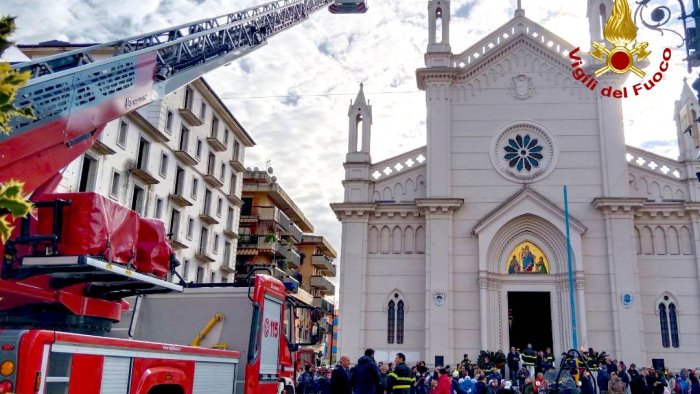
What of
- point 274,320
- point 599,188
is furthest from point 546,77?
point 274,320

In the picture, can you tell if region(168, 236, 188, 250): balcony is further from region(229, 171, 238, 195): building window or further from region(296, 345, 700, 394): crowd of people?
region(296, 345, 700, 394): crowd of people

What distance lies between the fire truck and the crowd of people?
1607 mm

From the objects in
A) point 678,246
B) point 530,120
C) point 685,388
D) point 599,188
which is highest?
point 530,120

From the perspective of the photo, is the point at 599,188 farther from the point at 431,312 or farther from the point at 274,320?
the point at 274,320

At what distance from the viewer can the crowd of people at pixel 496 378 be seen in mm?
12758

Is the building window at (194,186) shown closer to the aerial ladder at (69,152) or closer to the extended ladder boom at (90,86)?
the extended ladder boom at (90,86)

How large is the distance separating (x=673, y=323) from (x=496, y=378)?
41.7 ft

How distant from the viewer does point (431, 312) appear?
27766 millimetres

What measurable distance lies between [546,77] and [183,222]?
20836 millimetres

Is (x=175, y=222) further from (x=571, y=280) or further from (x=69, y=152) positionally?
(x=69, y=152)

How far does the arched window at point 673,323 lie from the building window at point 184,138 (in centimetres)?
2569

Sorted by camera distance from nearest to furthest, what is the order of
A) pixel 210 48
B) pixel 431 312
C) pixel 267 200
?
pixel 210 48 < pixel 431 312 < pixel 267 200

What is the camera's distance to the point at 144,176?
30.0 meters

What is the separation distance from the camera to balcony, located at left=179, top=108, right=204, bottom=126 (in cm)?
3450
